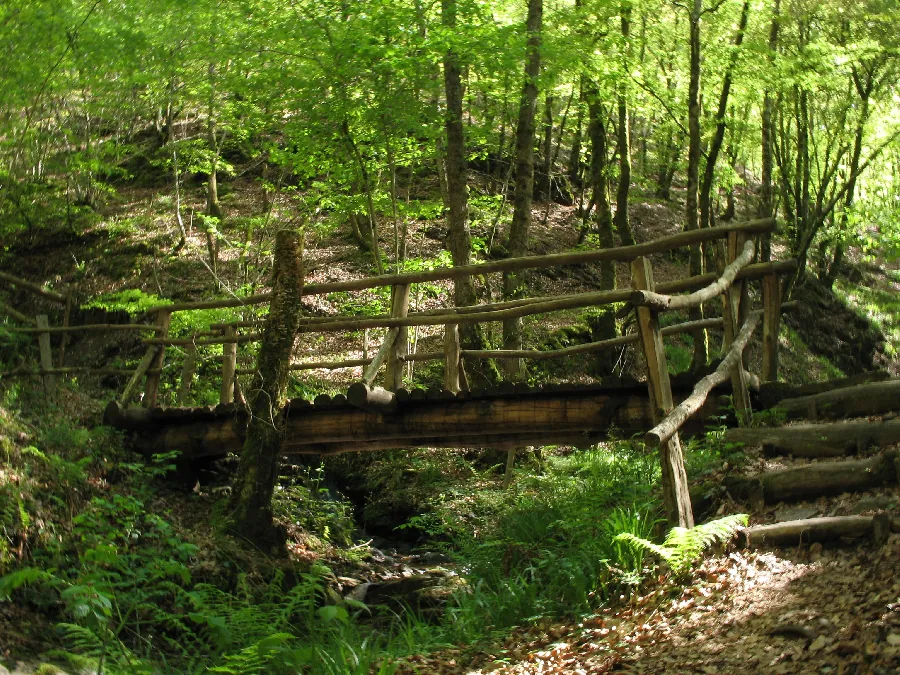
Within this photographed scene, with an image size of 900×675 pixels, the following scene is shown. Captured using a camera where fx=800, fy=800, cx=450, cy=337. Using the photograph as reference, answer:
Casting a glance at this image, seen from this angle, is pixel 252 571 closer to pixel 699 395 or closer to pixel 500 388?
pixel 500 388

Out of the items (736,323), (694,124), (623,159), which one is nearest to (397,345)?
(736,323)

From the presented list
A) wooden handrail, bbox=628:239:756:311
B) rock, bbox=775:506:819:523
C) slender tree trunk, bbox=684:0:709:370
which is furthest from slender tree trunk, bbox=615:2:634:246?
rock, bbox=775:506:819:523

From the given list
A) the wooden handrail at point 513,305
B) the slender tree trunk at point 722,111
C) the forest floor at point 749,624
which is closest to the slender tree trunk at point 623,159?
the slender tree trunk at point 722,111

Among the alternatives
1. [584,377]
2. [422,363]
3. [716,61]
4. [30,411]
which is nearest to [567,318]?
[584,377]

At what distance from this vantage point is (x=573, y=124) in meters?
19.7

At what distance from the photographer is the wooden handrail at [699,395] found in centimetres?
458

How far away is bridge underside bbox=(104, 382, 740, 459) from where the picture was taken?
7.04 metres

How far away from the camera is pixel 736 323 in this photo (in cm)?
651

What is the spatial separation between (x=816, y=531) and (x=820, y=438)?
1153 mm

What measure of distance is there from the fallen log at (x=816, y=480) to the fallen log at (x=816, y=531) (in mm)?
411

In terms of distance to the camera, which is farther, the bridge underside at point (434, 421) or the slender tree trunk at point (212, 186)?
the slender tree trunk at point (212, 186)

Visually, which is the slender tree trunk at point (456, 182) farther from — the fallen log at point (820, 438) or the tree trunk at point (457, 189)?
the fallen log at point (820, 438)

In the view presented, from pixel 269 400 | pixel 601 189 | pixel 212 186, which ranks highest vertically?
pixel 212 186

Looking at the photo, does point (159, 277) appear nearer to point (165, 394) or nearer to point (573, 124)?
point (165, 394)
